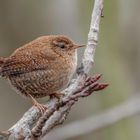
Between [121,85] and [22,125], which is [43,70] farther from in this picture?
[121,85]

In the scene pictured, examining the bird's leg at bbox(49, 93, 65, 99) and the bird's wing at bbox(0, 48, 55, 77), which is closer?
the bird's leg at bbox(49, 93, 65, 99)

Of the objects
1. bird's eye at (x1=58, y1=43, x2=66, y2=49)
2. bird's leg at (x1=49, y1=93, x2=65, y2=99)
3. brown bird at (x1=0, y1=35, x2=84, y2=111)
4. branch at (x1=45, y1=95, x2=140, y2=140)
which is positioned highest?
bird's eye at (x1=58, y1=43, x2=66, y2=49)

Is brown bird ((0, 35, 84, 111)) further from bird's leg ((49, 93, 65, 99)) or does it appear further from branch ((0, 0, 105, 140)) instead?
branch ((0, 0, 105, 140))

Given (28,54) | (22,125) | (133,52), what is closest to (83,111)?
(133,52)

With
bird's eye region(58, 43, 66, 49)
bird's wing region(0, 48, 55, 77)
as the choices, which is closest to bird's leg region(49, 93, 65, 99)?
bird's wing region(0, 48, 55, 77)

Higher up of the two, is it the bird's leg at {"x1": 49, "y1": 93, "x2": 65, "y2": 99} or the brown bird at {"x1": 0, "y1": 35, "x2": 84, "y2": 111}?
the brown bird at {"x1": 0, "y1": 35, "x2": 84, "y2": 111}

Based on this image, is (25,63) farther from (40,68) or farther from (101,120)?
(101,120)
